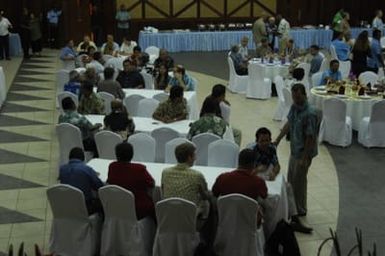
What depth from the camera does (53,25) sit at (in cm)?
1889

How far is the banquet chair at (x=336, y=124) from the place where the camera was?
9.32m

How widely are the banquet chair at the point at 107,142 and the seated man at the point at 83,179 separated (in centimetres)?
120

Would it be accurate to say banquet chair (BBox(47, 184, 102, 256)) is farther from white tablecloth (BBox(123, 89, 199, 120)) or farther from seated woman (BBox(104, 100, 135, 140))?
white tablecloth (BBox(123, 89, 199, 120))

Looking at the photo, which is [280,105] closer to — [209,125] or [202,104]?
[202,104]

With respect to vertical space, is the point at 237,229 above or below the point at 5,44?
below

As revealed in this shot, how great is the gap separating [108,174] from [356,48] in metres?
7.69

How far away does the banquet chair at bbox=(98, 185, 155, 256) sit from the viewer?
5484 millimetres

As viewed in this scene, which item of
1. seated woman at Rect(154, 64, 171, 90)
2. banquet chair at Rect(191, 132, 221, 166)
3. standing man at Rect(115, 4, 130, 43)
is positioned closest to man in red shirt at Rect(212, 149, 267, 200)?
banquet chair at Rect(191, 132, 221, 166)

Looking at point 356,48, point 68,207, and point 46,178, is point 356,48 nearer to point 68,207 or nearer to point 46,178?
point 46,178

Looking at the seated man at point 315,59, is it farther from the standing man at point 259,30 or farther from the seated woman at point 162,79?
the standing man at point 259,30

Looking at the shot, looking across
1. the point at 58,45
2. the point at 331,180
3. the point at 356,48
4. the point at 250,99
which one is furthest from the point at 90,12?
the point at 331,180

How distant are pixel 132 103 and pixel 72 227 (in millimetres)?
3734

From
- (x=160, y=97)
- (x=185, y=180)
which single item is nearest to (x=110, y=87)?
A: (x=160, y=97)

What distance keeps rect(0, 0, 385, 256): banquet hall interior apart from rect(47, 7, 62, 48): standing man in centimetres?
4
